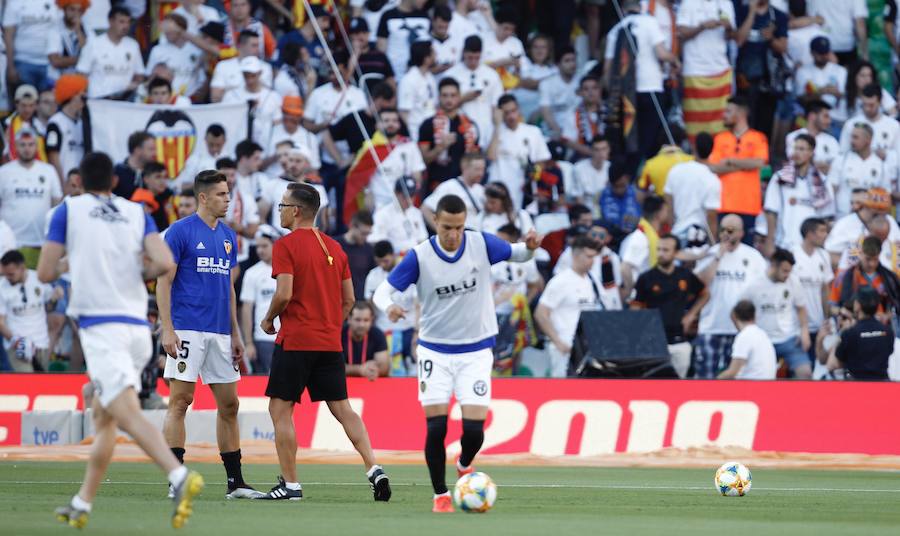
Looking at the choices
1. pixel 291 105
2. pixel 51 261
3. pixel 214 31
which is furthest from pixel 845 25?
pixel 51 261

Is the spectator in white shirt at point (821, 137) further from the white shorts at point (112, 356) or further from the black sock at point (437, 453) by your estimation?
the white shorts at point (112, 356)

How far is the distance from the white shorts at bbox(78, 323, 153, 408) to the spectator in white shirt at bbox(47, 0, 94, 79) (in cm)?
1373

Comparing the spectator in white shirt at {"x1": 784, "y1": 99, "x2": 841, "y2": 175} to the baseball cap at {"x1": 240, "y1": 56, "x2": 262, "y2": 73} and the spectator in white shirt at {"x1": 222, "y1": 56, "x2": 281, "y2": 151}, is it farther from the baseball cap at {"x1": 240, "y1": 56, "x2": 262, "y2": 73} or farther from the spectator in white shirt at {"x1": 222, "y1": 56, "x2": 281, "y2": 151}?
the baseball cap at {"x1": 240, "y1": 56, "x2": 262, "y2": 73}

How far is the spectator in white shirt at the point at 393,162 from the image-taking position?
2181 cm

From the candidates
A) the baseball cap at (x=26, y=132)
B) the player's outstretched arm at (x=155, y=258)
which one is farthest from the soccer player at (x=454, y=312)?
the baseball cap at (x=26, y=132)

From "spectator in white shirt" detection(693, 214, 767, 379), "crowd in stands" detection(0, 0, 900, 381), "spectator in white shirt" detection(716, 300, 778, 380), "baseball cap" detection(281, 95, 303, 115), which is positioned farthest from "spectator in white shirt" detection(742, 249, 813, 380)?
"baseball cap" detection(281, 95, 303, 115)

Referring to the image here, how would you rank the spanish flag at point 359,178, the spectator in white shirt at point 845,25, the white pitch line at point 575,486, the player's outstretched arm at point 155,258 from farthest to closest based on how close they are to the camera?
the spectator in white shirt at point 845,25
the spanish flag at point 359,178
the white pitch line at point 575,486
the player's outstretched arm at point 155,258

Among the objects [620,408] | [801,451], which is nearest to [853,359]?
[801,451]

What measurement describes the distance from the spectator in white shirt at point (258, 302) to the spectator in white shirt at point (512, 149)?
4006 mm

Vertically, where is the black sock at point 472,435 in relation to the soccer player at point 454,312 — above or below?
below

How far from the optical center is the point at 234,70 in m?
22.3

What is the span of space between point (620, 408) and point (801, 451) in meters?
2.21

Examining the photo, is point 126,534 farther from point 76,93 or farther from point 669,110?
point 669,110

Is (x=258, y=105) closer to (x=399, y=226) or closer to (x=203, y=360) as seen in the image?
(x=399, y=226)
